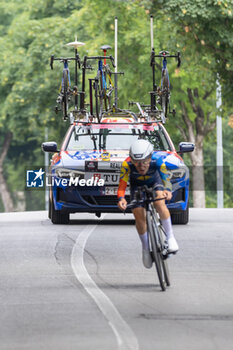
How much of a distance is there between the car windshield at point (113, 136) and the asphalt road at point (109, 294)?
2.07 meters

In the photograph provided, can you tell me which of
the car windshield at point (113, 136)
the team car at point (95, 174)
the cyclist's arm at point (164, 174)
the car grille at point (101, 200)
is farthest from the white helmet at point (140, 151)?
the car windshield at point (113, 136)

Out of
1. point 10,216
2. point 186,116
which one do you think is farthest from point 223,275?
point 186,116

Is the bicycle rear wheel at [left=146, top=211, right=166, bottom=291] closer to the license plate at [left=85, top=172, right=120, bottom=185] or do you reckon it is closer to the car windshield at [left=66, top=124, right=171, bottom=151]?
the license plate at [left=85, top=172, right=120, bottom=185]

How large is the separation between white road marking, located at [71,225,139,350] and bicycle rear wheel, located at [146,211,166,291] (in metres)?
0.61

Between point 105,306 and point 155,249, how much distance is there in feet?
4.84

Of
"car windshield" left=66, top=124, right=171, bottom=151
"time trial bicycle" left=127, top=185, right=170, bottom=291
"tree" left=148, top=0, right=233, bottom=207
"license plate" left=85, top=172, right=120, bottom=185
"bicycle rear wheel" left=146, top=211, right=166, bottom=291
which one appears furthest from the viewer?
"tree" left=148, top=0, right=233, bottom=207

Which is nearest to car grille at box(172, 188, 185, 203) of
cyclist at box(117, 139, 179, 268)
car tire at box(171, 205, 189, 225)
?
car tire at box(171, 205, 189, 225)

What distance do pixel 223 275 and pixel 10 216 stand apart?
14.4m

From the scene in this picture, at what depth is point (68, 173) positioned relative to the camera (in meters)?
18.7

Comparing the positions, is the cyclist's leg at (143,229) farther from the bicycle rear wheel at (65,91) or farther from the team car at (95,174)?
the bicycle rear wheel at (65,91)

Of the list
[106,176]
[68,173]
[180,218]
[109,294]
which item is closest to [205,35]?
[180,218]

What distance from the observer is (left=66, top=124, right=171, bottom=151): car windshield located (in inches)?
770

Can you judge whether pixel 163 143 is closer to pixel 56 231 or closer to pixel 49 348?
pixel 56 231

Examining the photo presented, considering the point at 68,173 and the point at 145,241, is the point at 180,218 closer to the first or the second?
the point at 68,173
